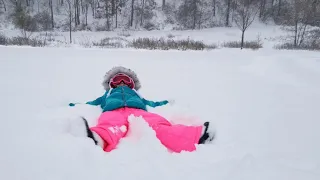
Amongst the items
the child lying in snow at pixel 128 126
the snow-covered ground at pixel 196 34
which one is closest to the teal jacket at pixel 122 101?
the child lying in snow at pixel 128 126

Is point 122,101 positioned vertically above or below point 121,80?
below

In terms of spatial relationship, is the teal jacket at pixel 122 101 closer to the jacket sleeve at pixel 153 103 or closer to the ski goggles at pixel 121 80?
the jacket sleeve at pixel 153 103

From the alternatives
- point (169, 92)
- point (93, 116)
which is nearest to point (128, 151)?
point (93, 116)

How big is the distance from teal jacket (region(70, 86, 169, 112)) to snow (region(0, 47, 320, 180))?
0.45ft

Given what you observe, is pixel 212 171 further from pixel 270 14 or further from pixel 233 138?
pixel 270 14

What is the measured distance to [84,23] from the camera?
91.0ft

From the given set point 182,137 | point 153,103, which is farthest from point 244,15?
point 182,137

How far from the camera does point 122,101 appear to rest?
9.27ft

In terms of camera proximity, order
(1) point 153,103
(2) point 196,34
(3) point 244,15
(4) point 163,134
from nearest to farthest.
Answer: (4) point 163,134, (1) point 153,103, (3) point 244,15, (2) point 196,34

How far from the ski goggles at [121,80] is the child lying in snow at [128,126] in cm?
7

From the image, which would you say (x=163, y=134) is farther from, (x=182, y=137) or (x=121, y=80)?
(x=121, y=80)

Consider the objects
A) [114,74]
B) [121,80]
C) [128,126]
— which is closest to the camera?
[128,126]

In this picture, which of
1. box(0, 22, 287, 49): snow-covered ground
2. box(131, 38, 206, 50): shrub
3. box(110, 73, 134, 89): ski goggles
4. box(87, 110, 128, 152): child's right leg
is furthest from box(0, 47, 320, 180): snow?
box(0, 22, 287, 49): snow-covered ground

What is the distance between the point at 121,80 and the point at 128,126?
1401 mm
